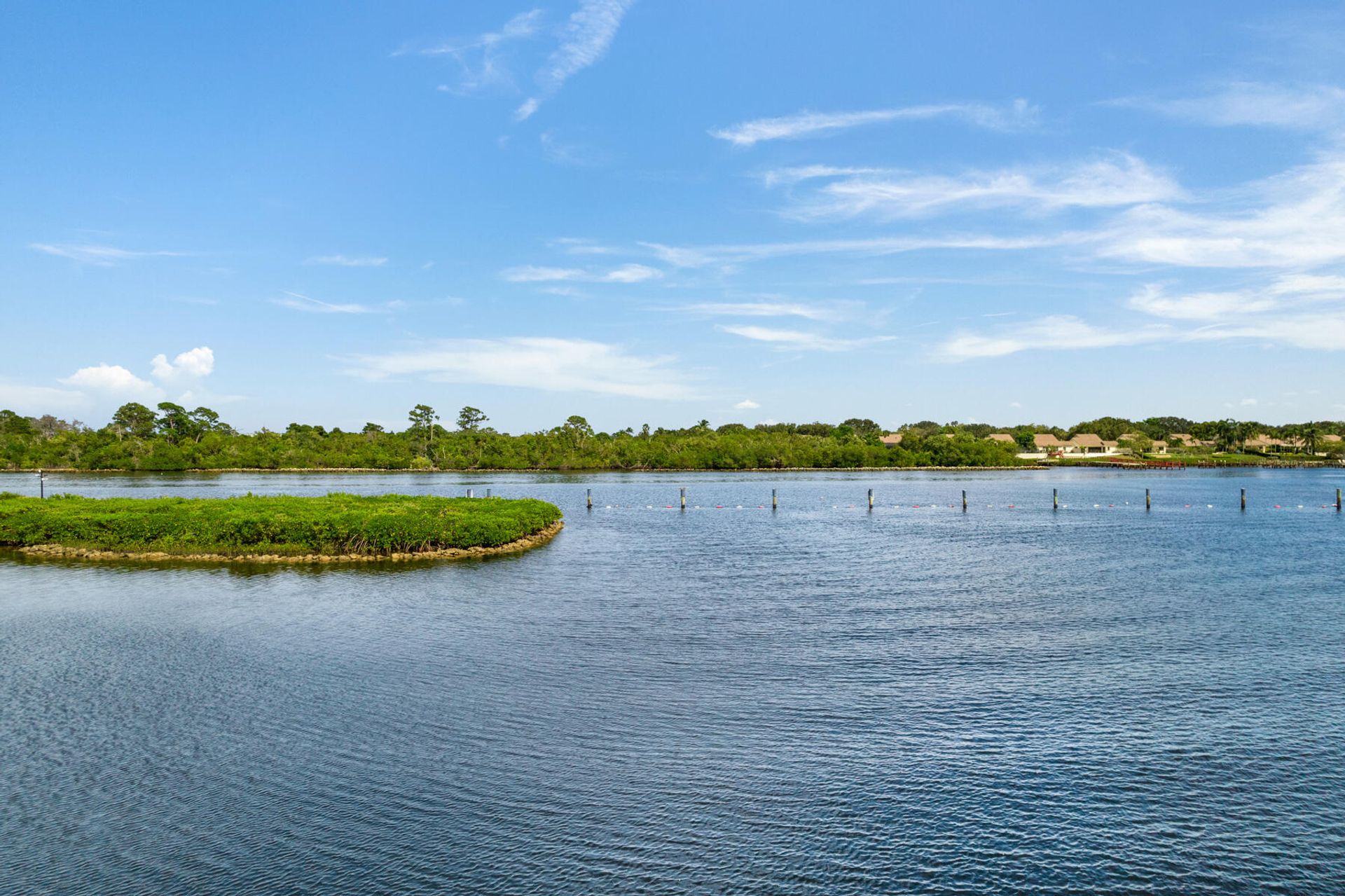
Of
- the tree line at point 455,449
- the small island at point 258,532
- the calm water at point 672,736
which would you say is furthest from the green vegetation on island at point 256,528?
the tree line at point 455,449

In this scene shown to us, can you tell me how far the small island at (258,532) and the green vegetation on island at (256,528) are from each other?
0.05m

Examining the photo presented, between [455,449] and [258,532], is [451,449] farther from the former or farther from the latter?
[258,532]

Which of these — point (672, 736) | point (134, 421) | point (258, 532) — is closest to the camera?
Answer: point (672, 736)

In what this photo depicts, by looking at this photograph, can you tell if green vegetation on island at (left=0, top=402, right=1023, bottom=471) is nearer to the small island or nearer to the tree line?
the tree line

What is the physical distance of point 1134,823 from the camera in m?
11.4

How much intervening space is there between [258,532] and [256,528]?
0.22 metres

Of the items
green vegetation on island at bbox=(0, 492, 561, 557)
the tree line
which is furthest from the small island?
the tree line

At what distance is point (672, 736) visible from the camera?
14.7m

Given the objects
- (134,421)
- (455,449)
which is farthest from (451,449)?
(134,421)

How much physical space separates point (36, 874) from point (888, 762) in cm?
1170

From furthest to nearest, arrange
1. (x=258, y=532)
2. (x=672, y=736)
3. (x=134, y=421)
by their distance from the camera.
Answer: (x=134, y=421) < (x=258, y=532) < (x=672, y=736)

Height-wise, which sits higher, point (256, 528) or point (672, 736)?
point (256, 528)

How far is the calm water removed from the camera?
10453mm

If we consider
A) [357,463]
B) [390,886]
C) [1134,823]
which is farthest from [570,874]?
[357,463]
